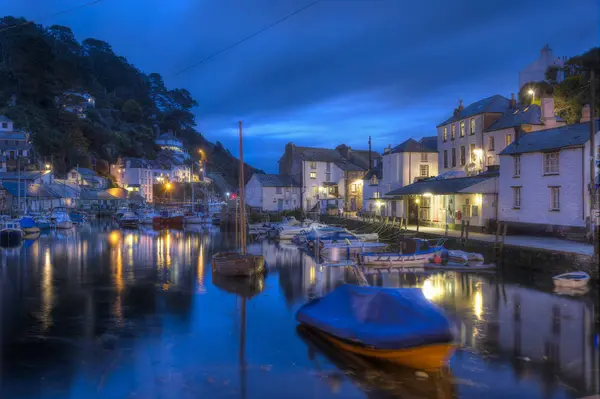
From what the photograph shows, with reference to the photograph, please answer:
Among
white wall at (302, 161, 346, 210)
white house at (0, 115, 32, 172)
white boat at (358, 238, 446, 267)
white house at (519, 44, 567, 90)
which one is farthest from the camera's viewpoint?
white house at (0, 115, 32, 172)

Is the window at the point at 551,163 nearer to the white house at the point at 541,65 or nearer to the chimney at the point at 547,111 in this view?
the chimney at the point at 547,111

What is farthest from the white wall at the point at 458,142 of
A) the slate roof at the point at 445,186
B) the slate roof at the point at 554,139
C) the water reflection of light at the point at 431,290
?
the water reflection of light at the point at 431,290

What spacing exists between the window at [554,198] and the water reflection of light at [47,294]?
2806 centimetres

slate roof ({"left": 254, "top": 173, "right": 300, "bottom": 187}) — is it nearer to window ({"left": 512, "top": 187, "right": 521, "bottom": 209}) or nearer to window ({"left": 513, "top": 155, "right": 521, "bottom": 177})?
window ({"left": 513, "top": 155, "right": 521, "bottom": 177})

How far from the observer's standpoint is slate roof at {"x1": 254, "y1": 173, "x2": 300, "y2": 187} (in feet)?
233

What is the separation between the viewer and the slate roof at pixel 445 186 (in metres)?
36.8

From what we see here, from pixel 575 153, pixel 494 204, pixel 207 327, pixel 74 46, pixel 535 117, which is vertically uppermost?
pixel 74 46

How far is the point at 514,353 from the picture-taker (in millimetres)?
12961

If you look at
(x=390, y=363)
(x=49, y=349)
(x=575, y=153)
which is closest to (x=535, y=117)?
(x=575, y=153)

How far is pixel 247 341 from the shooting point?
14930mm

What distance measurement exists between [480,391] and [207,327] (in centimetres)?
926

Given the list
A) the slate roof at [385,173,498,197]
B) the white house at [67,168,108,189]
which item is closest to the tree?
the white house at [67,168,108,189]

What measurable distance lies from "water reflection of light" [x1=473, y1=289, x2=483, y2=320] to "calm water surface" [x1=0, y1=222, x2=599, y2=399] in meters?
0.04

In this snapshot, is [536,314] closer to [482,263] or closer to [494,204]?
[482,263]
